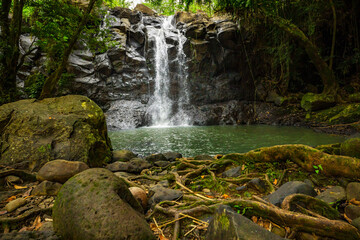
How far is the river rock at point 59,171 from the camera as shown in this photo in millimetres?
2510

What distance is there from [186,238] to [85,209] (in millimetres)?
866

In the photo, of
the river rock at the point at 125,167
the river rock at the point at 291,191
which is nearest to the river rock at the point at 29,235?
the river rock at the point at 291,191

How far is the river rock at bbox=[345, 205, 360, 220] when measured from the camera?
5.03 ft

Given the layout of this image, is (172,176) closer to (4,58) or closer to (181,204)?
(181,204)

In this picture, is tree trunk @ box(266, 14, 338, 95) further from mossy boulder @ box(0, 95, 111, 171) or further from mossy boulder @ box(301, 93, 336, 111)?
mossy boulder @ box(0, 95, 111, 171)

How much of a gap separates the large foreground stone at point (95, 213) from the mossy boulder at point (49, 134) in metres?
2.16

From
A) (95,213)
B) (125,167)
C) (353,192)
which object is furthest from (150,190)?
(353,192)

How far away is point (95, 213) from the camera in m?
1.36

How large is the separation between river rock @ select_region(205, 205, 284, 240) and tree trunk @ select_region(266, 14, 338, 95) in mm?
11110

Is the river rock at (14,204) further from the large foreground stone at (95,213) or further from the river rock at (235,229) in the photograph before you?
the river rock at (235,229)

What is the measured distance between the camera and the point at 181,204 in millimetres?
2014

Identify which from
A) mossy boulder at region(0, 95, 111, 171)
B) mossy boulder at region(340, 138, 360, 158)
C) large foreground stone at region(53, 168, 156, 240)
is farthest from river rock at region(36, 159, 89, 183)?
mossy boulder at region(340, 138, 360, 158)

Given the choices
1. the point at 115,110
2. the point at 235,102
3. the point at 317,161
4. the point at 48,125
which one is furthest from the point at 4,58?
the point at 235,102

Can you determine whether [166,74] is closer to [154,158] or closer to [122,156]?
[154,158]
